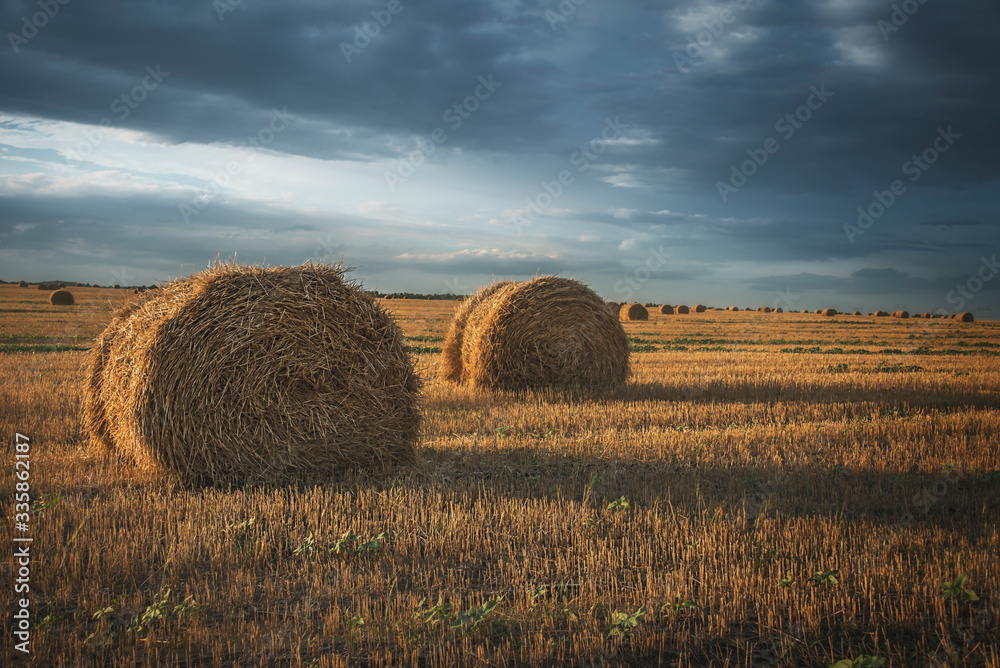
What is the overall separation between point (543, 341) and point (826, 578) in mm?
9383

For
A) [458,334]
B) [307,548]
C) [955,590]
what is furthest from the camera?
[458,334]

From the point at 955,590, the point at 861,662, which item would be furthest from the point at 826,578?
the point at 861,662

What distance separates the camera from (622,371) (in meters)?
14.3

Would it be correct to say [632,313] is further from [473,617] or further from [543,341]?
[473,617]

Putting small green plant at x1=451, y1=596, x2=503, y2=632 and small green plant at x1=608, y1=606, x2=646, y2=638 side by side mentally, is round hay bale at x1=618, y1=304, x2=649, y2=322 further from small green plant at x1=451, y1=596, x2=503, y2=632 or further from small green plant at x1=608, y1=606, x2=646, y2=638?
small green plant at x1=451, y1=596, x2=503, y2=632

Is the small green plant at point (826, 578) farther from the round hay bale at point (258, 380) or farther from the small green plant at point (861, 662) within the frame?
the round hay bale at point (258, 380)

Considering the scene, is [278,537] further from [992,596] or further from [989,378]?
[989,378]

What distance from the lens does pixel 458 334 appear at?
48.5 feet

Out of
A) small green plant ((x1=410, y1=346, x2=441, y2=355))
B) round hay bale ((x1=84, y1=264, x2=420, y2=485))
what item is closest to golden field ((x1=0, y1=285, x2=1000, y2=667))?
round hay bale ((x1=84, y1=264, x2=420, y2=485))

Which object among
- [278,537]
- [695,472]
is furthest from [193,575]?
[695,472]

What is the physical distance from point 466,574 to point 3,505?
4650mm

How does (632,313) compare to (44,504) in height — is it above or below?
above

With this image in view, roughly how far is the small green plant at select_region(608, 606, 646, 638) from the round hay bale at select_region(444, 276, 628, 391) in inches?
378

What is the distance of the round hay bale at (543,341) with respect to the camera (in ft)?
44.0
